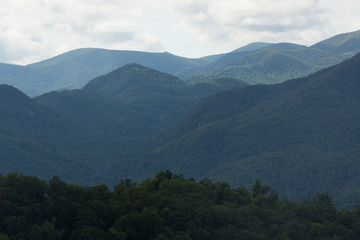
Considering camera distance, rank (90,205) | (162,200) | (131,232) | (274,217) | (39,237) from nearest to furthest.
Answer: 1. (39,237)
2. (131,232)
3. (90,205)
4. (162,200)
5. (274,217)

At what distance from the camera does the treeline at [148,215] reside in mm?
64562

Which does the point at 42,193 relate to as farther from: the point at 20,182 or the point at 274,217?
the point at 274,217

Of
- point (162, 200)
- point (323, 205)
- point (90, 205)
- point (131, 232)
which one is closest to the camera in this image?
point (131, 232)

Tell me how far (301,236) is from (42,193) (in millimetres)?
37105

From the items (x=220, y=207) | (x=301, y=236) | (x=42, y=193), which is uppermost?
(x=42, y=193)

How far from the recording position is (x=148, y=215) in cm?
6606

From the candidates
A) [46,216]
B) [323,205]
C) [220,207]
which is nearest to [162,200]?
[220,207]

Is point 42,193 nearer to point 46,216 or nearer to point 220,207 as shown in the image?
point 46,216

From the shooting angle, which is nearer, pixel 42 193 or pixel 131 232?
pixel 131 232

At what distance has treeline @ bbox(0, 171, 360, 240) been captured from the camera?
64.6m

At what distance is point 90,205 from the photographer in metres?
70.4

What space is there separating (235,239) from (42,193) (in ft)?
88.7

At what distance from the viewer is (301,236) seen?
251 ft

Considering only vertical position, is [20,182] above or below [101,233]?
above
